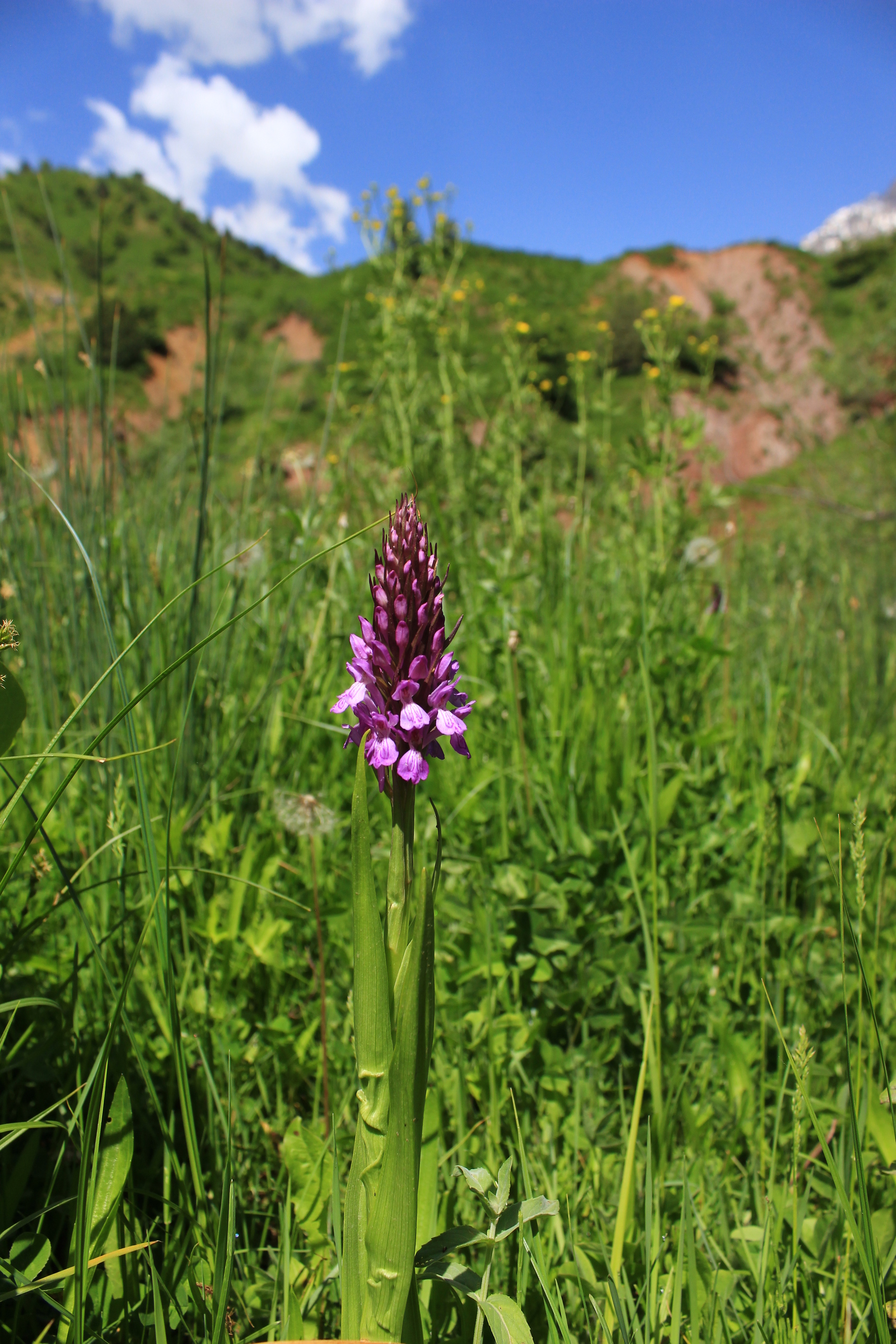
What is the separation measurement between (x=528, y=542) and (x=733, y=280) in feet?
125

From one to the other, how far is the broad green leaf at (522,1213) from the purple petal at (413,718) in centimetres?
47

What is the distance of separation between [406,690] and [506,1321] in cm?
58

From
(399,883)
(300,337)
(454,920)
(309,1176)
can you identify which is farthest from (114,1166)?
(300,337)

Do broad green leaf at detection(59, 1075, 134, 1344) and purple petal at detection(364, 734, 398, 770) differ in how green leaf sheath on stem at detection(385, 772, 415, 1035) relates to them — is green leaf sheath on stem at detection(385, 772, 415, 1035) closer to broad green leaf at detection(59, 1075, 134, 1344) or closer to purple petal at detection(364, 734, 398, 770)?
purple petal at detection(364, 734, 398, 770)

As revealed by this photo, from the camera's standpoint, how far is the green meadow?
2.82 ft

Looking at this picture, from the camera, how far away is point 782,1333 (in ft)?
2.61

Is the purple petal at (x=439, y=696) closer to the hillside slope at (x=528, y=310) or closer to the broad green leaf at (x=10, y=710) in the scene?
the broad green leaf at (x=10, y=710)

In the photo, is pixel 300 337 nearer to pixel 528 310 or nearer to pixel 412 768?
pixel 528 310

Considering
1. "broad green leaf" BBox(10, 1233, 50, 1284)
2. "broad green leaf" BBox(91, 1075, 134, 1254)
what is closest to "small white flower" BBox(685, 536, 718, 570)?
"broad green leaf" BBox(91, 1075, 134, 1254)

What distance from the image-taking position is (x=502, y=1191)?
2.42ft

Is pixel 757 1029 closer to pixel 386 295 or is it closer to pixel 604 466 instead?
pixel 604 466

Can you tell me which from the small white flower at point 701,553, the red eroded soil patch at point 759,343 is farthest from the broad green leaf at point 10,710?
the red eroded soil patch at point 759,343

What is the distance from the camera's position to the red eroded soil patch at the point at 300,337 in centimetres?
2908

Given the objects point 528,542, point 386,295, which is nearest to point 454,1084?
point 528,542
